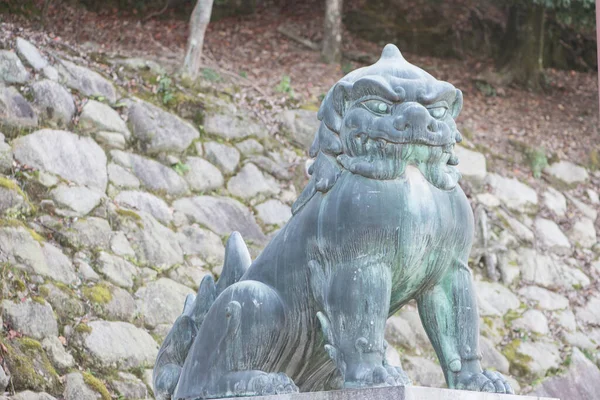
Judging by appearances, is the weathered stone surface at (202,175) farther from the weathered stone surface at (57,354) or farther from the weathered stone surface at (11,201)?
the weathered stone surface at (57,354)

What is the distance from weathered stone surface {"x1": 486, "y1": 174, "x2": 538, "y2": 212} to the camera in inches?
407

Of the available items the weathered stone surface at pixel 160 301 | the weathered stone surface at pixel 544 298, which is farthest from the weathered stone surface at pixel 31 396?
the weathered stone surface at pixel 544 298

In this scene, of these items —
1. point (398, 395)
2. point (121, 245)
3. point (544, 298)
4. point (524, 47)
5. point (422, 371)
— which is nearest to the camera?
point (398, 395)

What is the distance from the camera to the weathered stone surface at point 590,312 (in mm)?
9492

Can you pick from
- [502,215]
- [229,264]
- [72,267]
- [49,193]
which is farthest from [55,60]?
[229,264]

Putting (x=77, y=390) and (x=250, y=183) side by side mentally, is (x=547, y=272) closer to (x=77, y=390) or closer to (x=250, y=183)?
(x=250, y=183)

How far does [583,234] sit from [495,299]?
5.78 feet

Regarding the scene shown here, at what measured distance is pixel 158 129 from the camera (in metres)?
9.14

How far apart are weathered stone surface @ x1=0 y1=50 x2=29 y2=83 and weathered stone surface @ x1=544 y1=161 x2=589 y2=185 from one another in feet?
19.9

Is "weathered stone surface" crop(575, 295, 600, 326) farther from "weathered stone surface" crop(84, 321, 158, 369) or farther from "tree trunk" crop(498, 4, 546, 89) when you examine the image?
"weathered stone surface" crop(84, 321, 158, 369)

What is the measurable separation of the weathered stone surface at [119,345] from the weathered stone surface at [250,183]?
2.41m

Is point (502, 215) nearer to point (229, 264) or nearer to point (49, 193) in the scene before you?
point (49, 193)

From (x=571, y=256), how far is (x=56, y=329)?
5.91 meters

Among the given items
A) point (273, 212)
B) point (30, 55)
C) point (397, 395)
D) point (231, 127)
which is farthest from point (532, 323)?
point (397, 395)
